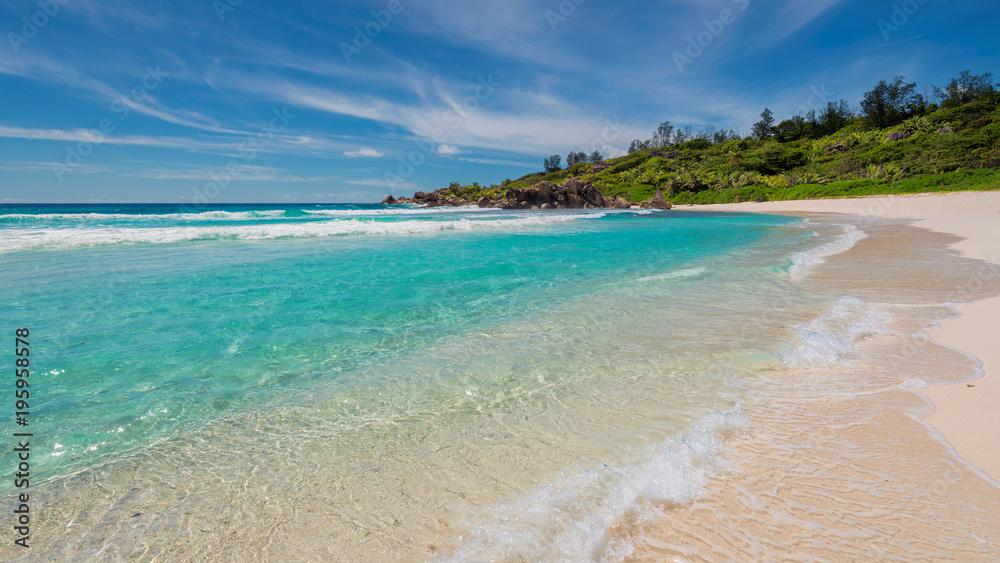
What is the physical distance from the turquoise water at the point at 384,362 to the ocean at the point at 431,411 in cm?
3

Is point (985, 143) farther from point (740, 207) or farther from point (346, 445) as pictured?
point (346, 445)

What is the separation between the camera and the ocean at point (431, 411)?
8.39 feet

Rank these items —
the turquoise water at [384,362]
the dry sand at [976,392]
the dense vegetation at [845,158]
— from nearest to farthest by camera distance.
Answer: the dry sand at [976,392] → the turquoise water at [384,362] → the dense vegetation at [845,158]

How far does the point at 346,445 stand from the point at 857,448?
4325mm

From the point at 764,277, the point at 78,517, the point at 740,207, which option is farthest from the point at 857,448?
the point at 740,207

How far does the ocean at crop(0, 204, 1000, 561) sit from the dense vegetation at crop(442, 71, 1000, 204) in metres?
57.0

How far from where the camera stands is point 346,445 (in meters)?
3.48

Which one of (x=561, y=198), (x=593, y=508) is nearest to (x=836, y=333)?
(x=593, y=508)

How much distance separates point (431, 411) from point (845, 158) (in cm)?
8533

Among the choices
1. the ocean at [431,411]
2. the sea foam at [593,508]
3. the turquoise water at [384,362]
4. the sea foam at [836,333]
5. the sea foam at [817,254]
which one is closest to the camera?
the sea foam at [593,508]

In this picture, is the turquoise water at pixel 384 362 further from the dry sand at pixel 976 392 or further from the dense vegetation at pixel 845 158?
the dense vegetation at pixel 845 158

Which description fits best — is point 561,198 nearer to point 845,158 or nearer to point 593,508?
point 845,158

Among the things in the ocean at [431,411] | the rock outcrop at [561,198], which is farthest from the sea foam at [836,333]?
the rock outcrop at [561,198]

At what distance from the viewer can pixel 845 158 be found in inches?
2522
